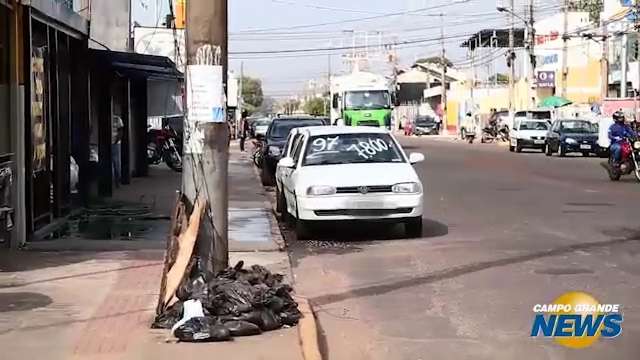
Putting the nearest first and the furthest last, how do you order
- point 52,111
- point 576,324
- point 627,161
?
point 576,324
point 52,111
point 627,161

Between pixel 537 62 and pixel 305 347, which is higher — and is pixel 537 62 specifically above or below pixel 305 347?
above

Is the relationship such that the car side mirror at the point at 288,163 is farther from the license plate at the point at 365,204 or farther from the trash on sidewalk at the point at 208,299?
the trash on sidewalk at the point at 208,299

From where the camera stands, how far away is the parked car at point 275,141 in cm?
2244

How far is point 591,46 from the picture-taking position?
59625 millimetres

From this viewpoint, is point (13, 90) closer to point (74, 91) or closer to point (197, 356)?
point (74, 91)

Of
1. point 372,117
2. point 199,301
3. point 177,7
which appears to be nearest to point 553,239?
point 199,301

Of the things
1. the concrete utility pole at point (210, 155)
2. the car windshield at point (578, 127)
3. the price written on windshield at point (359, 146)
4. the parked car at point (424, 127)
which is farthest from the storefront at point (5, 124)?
the parked car at point (424, 127)

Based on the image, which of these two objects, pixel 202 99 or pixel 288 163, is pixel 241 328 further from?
pixel 288 163

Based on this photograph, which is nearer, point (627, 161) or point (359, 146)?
point (359, 146)

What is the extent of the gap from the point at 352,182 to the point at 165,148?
50.8 ft

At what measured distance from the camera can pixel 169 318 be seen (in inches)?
281

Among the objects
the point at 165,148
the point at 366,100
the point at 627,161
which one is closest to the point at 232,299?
the point at 627,161

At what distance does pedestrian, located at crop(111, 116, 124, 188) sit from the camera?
1929cm

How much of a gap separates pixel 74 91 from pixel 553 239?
803 cm
